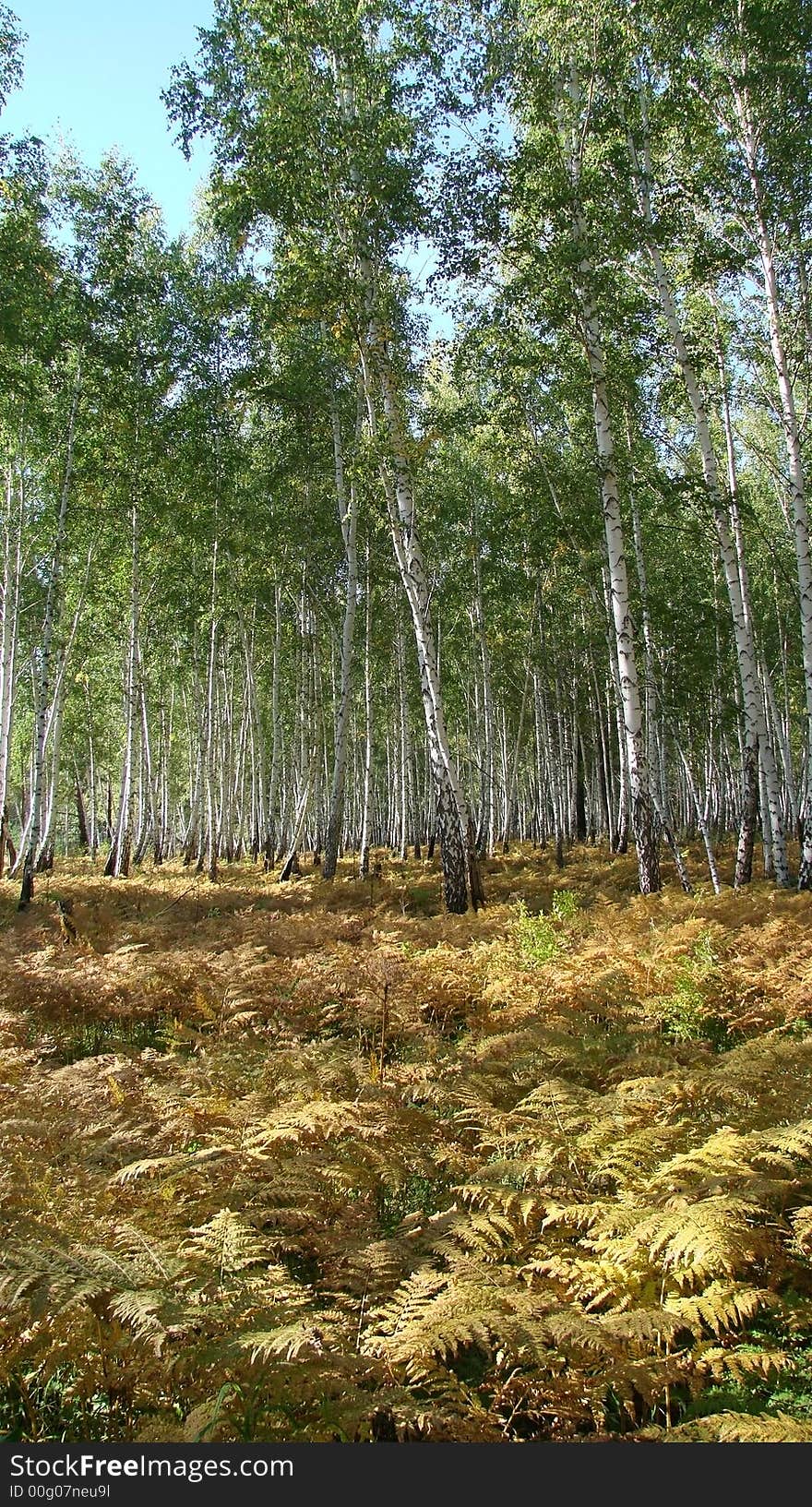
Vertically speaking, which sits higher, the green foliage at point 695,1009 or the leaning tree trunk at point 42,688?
the leaning tree trunk at point 42,688

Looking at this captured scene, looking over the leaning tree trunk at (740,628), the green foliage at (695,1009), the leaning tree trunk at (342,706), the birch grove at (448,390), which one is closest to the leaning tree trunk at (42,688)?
the birch grove at (448,390)

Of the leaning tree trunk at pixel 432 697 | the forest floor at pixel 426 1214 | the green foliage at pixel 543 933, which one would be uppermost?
the leaning tree trunk at pixel 432 697

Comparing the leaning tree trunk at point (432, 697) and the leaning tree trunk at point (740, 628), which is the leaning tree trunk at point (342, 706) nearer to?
the leaning tree trunk at point (432, 697)

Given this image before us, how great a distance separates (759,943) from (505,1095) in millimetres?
3890

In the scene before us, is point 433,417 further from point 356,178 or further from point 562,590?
point 562,590

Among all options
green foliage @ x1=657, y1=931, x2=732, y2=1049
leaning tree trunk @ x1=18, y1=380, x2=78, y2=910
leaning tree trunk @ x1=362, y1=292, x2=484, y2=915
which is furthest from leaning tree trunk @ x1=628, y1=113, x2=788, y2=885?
leaning tree trunk @ x1=18, y1=380, x2=78, y2=910

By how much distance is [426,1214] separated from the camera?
12.6 feet

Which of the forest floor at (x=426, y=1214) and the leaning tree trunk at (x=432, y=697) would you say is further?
the leaning tree trunk at (x=432, y=697)

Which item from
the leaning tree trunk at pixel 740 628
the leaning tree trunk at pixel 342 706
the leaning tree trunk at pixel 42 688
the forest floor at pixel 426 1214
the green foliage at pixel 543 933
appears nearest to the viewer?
the forest floor at pixel 426 1214

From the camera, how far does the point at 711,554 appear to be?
20406 millimetres

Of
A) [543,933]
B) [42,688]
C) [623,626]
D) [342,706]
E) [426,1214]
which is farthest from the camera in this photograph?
[342,706]

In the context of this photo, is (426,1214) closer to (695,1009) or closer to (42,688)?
(695,1009)

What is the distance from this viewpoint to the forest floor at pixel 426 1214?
268 cm

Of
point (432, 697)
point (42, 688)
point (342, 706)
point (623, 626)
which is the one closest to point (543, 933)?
point (432, 697)
